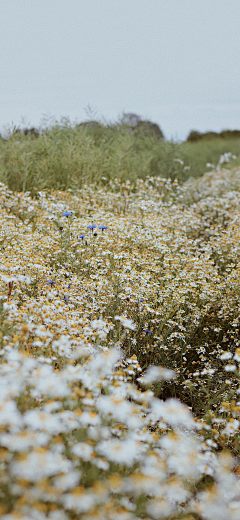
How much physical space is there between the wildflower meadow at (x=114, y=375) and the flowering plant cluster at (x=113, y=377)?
12 millimetres

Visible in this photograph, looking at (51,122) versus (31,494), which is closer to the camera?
(31,494)

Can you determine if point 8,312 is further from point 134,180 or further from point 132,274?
point 134,180

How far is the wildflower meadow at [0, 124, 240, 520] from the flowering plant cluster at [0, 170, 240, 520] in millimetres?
12

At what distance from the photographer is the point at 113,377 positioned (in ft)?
7.76

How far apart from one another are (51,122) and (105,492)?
886 cm

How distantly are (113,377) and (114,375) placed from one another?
0.43 ft

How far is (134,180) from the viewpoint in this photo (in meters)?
8.98

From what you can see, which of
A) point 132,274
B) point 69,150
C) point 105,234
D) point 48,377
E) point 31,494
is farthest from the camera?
point 69,150

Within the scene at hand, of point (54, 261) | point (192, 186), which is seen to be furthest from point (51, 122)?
point (54, 261)

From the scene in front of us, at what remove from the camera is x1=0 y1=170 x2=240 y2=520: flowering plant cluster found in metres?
1.58

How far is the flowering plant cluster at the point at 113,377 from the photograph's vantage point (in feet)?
5.19

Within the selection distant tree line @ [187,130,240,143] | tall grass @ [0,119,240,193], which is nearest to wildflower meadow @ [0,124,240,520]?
tall grass @ [0,119,240,193]

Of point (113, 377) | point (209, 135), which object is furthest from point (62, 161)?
point (209, 135)

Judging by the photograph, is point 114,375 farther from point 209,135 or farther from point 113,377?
point 209,135
